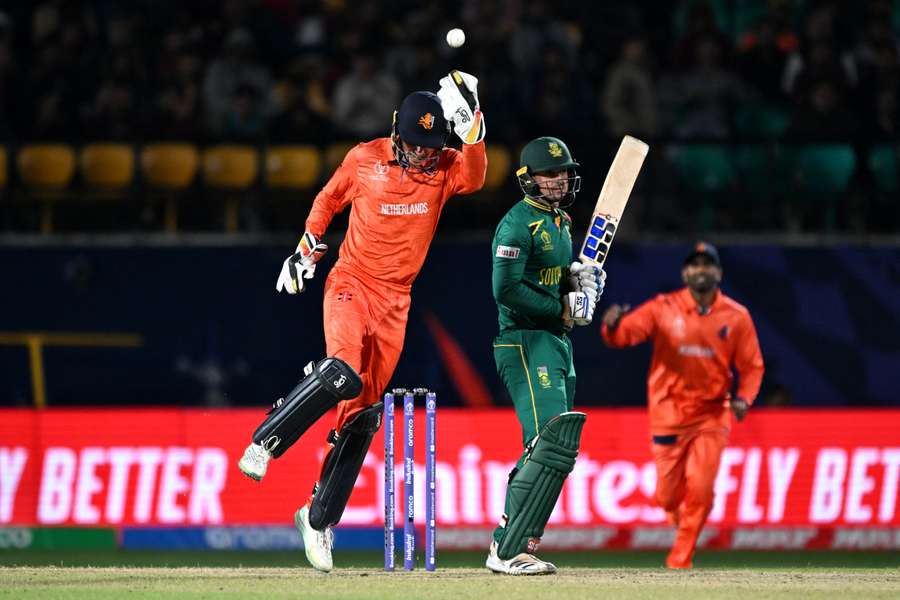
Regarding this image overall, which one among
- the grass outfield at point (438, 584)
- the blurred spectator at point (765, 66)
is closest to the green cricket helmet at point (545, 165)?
the grass outfield at point (438, 584)

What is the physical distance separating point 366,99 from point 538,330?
639 cm

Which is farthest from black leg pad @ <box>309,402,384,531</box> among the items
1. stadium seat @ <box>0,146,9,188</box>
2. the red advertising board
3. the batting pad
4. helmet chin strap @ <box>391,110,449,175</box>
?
stadium seat @ <box>0,146,9,188</box>

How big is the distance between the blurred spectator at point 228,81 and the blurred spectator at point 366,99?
731mm

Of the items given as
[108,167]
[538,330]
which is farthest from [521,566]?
[108,167]

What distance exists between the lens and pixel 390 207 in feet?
27.3

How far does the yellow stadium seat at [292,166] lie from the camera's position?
46.1 ft

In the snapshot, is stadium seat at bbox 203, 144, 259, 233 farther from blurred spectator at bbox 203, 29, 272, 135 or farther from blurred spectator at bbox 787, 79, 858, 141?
blurred spectator at bbox 787, 79, 858, 141

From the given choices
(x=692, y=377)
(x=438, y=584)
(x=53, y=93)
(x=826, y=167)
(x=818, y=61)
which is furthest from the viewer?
(x=818, y=61)

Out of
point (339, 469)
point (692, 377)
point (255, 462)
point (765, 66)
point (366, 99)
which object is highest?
point (765, 66)

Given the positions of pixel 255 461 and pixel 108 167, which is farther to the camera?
pixel 108 167

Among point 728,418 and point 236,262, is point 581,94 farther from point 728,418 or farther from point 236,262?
point 728,418

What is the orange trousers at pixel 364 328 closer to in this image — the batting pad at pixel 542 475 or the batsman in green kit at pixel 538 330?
the batsman in green kit at pixel 538 330

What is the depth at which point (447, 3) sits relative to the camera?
15.5 m

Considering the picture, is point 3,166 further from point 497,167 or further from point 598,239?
point 598,239
